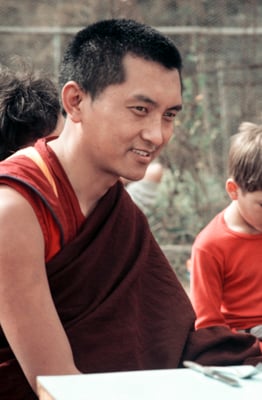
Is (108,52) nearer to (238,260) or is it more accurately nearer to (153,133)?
(153,133)

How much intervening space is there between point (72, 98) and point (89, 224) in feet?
1.24

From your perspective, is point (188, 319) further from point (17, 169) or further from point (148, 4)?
point (148, 4)

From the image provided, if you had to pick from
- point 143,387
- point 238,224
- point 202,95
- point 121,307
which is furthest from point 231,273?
point 202,95

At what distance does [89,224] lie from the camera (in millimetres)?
2986

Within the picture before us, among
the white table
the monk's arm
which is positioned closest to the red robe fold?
the monk's arm

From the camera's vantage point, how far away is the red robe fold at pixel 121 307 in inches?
115

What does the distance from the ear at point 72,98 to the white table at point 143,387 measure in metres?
0.97

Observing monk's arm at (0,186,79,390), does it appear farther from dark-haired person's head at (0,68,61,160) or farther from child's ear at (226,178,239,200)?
child's ear at (226,178,239,200)

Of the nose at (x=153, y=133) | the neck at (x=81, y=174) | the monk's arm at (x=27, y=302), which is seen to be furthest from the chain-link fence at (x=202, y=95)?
the monk's arm at (x=27, y=302)

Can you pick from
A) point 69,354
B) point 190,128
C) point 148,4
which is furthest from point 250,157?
point 148,4

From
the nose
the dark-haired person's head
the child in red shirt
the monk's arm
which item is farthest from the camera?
the child in red shirt

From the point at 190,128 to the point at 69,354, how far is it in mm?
5337

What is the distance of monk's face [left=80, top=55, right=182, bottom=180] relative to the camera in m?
2.87

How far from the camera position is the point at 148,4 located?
9.29 meters
